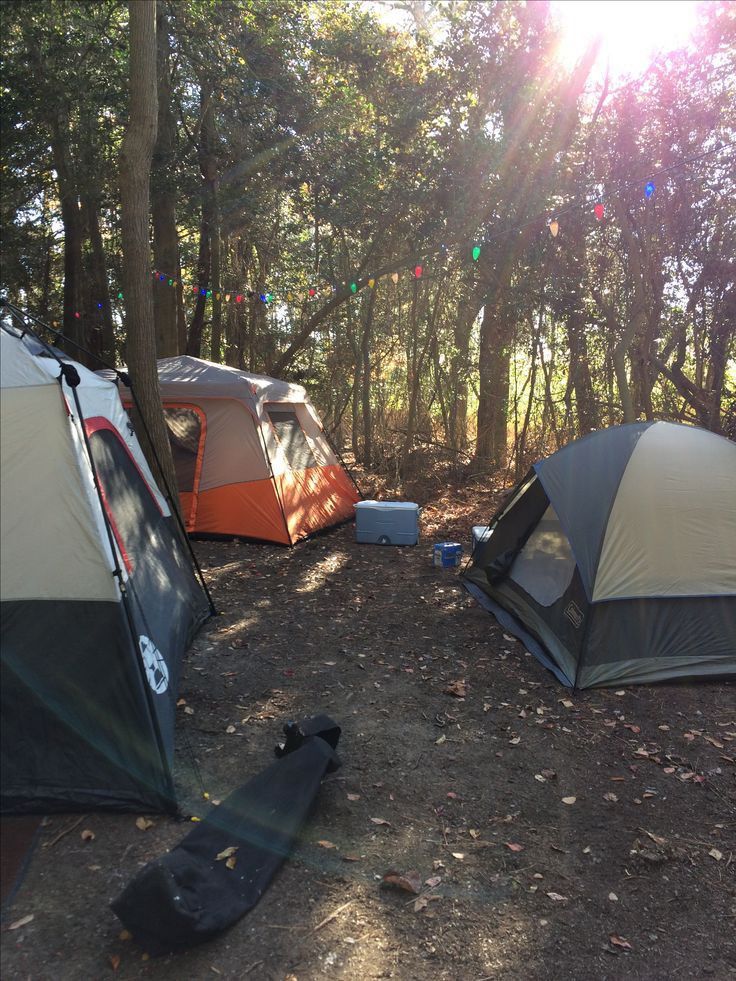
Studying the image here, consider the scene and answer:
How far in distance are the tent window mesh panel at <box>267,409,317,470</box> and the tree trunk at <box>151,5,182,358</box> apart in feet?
10.4

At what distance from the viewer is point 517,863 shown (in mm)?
2898

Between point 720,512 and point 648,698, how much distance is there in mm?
1275

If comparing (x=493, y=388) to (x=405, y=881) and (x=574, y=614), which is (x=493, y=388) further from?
(x=405, y=881)

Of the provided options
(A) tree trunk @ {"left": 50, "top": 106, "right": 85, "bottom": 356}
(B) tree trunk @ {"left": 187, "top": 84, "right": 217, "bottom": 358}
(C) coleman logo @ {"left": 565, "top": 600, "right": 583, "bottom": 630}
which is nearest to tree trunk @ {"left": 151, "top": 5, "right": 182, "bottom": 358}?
(B) tree trunk @ {"left": 187, "top": 84, "right": 217, "bottom": 358}

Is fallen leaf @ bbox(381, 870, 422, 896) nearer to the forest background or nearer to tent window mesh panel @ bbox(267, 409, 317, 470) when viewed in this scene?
tent window mesh panel @ bbox(267, 409, 317, 470)

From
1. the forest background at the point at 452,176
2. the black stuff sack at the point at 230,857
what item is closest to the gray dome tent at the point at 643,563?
the black stuff sack at the point at 230,857

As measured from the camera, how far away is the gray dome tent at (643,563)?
4.46 m

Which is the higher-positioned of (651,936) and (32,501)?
(32,501)

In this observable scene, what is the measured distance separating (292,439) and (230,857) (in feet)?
19.8

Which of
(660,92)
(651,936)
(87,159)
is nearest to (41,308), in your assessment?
(87,159)

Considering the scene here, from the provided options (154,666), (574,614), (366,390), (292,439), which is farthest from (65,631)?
(366,390)

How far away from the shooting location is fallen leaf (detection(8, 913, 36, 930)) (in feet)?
8.11

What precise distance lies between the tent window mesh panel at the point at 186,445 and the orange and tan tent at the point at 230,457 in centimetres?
1

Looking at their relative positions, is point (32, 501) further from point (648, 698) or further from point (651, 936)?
point (648, 698)
